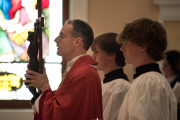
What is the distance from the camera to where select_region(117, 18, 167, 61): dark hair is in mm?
1742

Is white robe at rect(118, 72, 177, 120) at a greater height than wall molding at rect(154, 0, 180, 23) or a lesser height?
lesser

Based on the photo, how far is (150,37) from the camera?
5.71 feet

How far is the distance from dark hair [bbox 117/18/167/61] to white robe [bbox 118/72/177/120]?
161mm

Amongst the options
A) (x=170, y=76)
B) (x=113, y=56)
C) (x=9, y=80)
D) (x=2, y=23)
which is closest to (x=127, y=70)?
(x=170, y=76)

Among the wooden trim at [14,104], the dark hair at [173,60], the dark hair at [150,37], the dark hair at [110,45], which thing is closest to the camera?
the dark hair at [150,37]

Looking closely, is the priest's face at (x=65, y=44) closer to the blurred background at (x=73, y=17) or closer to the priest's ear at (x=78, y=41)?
the priest's ear at (x=78, y=41)

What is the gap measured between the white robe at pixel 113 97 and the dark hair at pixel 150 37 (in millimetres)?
674

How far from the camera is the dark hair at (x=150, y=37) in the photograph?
1.74m

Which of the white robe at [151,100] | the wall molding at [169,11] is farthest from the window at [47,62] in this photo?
the white robe at [151,100]

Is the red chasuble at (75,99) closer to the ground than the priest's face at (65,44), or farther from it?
closer to the ground

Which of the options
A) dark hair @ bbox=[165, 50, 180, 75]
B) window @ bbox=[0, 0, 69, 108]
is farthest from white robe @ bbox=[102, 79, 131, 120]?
window @ bbox=[0, 0, 69, 108]

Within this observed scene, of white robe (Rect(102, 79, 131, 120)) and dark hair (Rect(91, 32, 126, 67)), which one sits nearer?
white robe (Rect(102, 79, 131, 120))

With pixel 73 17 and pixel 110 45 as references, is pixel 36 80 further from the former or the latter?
pixel 73 17

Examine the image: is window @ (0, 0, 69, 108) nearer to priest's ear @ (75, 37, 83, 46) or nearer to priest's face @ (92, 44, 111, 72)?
priest's face @ (92, 44, 111, 72)
